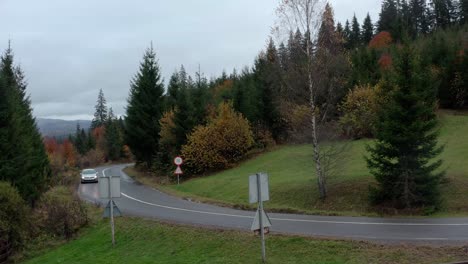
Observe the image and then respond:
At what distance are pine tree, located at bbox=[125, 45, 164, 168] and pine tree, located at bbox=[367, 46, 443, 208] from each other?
1355 inches

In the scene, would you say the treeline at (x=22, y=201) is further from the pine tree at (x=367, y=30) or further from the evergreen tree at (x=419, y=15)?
the evergreen tree at (x=419, y=15)

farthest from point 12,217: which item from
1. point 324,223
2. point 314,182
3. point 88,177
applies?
point 88,177

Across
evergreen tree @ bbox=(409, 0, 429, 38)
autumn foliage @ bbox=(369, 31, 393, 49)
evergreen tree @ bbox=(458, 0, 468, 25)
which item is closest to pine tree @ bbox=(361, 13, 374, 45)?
evergreen tree @ bbox=(409, 0, 429, 38)

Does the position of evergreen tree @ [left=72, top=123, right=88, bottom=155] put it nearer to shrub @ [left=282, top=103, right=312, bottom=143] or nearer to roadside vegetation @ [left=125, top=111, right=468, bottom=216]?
roadside vegetation @ [left=125, top=111, right=468, bottom=216]

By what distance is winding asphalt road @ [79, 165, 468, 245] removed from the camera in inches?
542

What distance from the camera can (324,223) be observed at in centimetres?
1773

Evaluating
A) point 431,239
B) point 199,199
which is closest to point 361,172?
point 199,199

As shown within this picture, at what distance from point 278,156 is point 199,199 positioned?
14.7 m

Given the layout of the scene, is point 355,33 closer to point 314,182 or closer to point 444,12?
point 444,12

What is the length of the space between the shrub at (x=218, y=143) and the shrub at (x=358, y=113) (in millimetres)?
9097

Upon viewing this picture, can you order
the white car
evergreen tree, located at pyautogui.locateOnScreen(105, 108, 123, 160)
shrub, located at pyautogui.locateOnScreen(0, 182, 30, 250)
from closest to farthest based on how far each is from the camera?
shrub, located at pyautogui.locateOnScreen(0, 182, 30, 250) < the white car < evergreen tree, located at pyautogui.locateOnScreen(105, 108, 123, 160)

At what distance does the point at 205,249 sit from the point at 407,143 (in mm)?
11183

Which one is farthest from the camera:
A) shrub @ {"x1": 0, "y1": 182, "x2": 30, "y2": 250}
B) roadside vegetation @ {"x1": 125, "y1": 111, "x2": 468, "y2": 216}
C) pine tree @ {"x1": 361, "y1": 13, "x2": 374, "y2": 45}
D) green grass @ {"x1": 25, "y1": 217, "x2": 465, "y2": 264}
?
pine tree @ {"x1": 361, "y1": 13, "x2": 374, "y2": 45}

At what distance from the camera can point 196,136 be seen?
4312 centimetres
